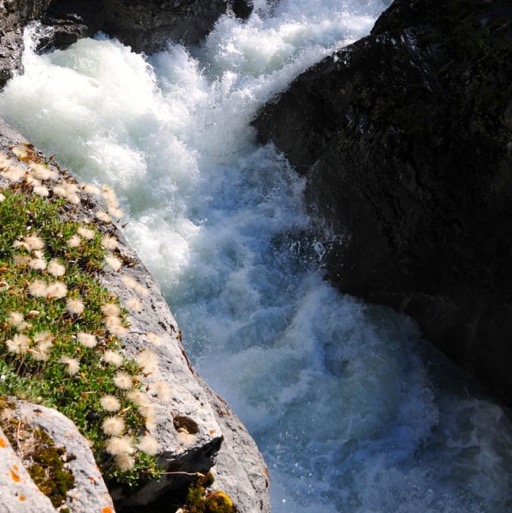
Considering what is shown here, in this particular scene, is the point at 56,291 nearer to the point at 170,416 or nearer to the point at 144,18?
the point at 170,416

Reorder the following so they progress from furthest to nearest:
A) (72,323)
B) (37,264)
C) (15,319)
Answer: (37,264), (72,323), (15,319)

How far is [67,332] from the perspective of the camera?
5.25 m

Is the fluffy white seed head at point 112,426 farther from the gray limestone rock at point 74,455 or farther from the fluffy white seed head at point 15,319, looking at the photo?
the fluffy white seed head at point 15,319

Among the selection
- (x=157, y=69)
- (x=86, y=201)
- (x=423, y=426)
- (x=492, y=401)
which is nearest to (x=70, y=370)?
(x=86, y=201)

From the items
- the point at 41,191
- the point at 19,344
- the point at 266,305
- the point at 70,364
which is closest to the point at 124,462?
the point at 70,364

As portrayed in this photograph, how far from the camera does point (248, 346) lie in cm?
1091

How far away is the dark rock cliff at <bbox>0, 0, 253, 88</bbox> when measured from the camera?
44.3 ft

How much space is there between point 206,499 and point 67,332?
6.53ft

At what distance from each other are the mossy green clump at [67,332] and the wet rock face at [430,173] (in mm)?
6780

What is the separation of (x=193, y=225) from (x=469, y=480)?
7.43 metres

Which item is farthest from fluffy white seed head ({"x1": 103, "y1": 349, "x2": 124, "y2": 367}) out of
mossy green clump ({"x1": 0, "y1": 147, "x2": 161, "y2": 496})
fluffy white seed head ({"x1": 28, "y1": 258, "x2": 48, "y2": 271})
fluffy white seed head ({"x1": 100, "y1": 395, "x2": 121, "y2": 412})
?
fluffy white seed head ({"x1": 28, "y1": 258, "x2": 48, "y2": 271})

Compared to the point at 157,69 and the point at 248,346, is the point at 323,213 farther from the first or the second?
the point at 157,69

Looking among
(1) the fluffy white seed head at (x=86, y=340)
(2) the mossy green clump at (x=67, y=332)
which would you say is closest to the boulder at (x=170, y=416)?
(2) the mossy green clump at (x=67, y=332)

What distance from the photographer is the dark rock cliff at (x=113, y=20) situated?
1352 cm
